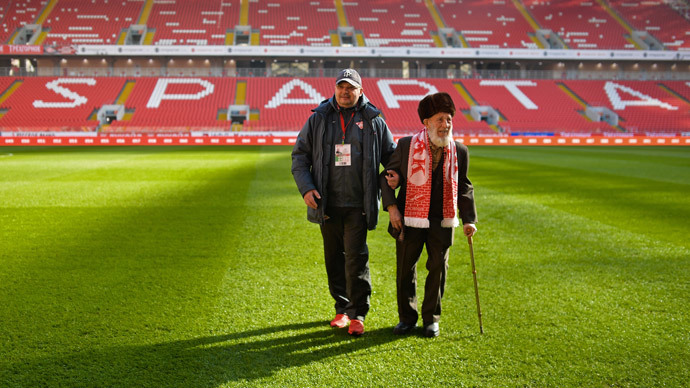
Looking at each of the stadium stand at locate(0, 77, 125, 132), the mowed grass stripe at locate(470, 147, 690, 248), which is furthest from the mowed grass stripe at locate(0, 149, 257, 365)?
the stadium stand at locate(0, 77, 125, 132)

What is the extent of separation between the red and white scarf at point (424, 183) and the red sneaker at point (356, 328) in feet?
2.88

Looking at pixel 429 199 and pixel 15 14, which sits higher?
pixel 15 14

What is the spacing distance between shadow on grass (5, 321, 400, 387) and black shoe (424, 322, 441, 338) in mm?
252

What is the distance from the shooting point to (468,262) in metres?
6.09

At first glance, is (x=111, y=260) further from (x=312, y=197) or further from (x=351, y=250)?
(x=351, y=250)

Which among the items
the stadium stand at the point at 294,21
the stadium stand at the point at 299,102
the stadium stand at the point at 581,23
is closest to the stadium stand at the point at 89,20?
the stadium stand at the point at 299,102

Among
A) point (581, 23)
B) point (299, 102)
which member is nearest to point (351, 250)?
point (299, 102)

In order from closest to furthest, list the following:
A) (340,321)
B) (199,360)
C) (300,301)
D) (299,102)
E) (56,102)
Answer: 1. (199,360)
2. (340,321)
3. (300,301)
4. (56,102)
5. (299,102)

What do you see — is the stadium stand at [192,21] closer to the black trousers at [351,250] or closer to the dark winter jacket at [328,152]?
the dark winter jacket at [328,152]

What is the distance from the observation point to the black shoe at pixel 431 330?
3.94 meters

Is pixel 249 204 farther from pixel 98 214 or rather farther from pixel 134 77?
pixel 134 77

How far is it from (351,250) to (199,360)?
136 centimetres

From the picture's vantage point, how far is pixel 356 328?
3990mm

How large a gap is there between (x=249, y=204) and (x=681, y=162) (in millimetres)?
16772
